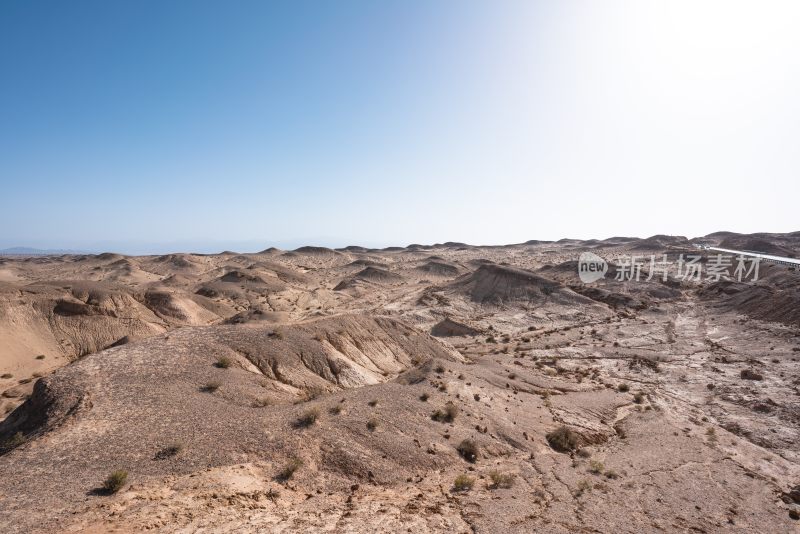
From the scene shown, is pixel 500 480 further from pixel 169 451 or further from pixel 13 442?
pixel 13 442

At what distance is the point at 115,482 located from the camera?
419 inches

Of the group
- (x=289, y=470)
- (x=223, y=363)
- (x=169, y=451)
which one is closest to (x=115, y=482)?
(x=169, y=451)

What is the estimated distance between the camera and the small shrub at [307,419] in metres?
14.9

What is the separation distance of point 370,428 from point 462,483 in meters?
4.06

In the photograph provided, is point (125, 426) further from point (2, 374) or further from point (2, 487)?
point (2, 374)

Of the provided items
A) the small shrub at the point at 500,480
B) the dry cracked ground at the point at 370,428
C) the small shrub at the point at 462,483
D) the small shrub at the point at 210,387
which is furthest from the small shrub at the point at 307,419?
the small shrub at the point at 500,480

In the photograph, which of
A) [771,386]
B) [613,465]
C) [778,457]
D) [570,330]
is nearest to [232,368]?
[613,465]

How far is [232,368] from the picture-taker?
1900 cm

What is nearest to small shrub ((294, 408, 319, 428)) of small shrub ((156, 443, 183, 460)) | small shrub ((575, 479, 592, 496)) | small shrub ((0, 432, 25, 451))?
small shrub ((156, 443, 183, 460))

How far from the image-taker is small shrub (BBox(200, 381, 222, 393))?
54.8 feet

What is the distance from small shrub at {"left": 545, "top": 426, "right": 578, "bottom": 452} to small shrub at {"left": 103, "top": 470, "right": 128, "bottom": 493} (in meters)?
16.1

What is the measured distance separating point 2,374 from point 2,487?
24.7 meters

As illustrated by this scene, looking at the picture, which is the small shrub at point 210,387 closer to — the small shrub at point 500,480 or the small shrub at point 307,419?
the small shrub at point 307,419

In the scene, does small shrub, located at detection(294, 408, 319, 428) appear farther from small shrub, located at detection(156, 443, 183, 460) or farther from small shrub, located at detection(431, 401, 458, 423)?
small shrub, located at detection(431, 401, 458, 423)
